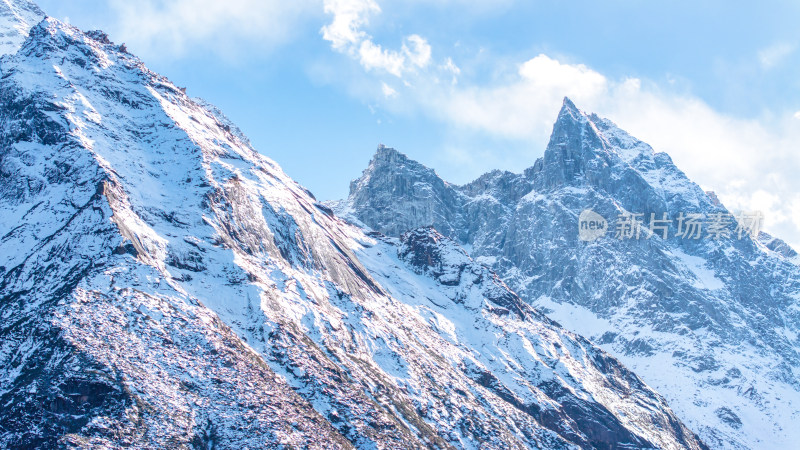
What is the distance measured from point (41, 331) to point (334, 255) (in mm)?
94260

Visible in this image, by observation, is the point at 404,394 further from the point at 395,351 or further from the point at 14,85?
the point at 14,85

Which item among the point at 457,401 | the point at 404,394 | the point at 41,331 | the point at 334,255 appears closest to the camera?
the point at 41,331

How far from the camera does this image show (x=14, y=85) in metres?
169

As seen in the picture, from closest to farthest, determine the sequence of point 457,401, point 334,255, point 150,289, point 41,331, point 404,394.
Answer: point 41,331 < point 150,289 < point 404,394 < point 457,401 < point 334,255

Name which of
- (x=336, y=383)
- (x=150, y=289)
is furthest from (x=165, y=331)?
(x=336, y=383)

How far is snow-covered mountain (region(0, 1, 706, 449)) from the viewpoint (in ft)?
342

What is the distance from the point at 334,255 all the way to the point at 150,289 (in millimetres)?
74031

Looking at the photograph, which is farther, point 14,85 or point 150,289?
point 14,85

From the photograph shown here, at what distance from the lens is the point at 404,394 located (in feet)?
490

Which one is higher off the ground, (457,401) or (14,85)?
(14,85)

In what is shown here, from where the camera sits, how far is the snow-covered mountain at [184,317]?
104 metres

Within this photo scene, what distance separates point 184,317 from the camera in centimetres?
12275

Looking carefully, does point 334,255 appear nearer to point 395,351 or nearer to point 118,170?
point 395,351

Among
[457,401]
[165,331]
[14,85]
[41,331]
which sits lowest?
[41,331]
